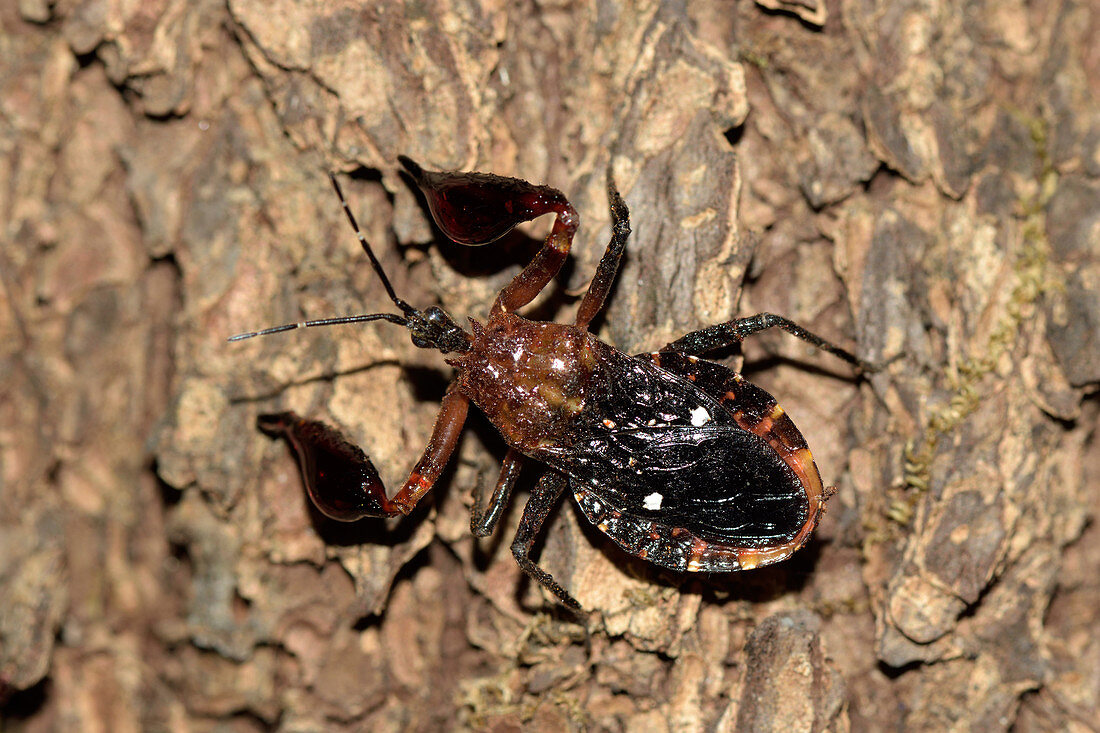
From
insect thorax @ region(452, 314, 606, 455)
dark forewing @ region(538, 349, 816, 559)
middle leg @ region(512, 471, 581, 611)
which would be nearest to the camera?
dark forewing @ region(538, 349, 816, 559)

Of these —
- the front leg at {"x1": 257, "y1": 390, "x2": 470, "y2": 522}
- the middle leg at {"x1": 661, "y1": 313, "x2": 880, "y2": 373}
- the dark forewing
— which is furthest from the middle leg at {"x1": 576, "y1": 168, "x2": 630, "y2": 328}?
the front leg at {"x1": 257, "y1": 390, "x2": 470, "y2": 522}

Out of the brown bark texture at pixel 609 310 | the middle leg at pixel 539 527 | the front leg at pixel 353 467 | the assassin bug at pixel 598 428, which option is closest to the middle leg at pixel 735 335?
the assassin bug at pixel 598 428

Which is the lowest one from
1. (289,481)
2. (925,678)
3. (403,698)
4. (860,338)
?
(403,698)

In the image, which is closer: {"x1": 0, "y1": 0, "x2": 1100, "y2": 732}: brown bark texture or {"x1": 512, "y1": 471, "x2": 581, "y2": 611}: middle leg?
{"x1": 512, "y1": 471, "x2": 581, "y2": 611}: middle leg

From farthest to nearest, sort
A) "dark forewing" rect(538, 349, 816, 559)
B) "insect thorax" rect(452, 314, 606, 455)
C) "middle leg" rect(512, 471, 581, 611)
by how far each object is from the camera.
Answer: "insect thorax" rect(452, 314, 606, 455)
"middle leg" rect(512, 471, 581, 611)
"dark forewing" rect(538, 349, 816, 559)

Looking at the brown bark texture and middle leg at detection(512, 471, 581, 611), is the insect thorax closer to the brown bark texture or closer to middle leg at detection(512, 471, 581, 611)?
middle leg at detection(512, 471, 581, 611)

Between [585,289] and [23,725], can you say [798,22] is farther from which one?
[23,725]

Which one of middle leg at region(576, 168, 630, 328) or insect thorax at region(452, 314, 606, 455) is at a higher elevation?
middle leg at region(576, 168, 630, 328)

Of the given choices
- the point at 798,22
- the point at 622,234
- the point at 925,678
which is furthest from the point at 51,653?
the point at 798,22
